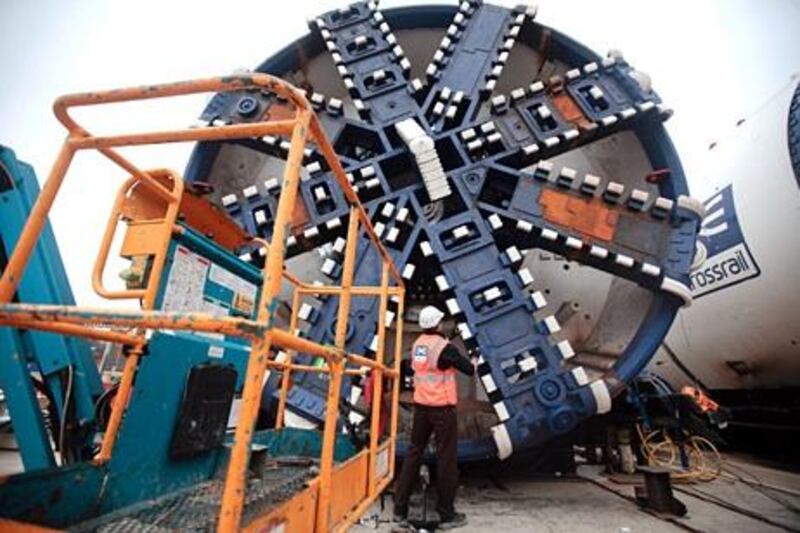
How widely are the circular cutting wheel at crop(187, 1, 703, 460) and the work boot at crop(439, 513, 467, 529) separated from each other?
1.72 feet

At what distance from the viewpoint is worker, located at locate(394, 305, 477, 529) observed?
328 cm

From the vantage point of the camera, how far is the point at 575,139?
4.41m

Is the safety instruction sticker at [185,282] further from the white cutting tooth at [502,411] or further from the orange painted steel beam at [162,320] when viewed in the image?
the white cutting tooth at [502,411]

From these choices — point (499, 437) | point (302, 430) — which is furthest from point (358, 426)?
point (499, 437)

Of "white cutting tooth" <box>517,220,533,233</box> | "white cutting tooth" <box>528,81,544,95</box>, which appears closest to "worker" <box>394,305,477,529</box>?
"white cutting tooth" <box>517,220,533,233</box>

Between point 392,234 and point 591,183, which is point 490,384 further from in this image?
point 591,183

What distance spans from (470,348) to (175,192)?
265 cm

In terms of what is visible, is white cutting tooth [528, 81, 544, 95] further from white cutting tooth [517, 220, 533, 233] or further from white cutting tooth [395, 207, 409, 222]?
white cutting tooth [395, 207, 409, 222]

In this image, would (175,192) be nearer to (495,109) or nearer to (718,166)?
(495,109)

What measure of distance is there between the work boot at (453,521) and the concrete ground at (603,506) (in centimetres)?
6

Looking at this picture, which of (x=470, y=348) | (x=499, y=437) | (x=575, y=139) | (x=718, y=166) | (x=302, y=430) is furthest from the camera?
(x=718, y=166)

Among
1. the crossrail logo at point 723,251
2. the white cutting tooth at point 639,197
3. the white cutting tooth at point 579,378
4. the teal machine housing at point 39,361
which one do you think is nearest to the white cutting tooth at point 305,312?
the teal machine housing at point 39,361

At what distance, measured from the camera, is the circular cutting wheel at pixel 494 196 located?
380cm

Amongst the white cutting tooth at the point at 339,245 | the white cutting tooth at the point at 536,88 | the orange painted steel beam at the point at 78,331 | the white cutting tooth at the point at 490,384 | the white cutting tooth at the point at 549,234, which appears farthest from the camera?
the white cutting tooth at the point at 536,88
